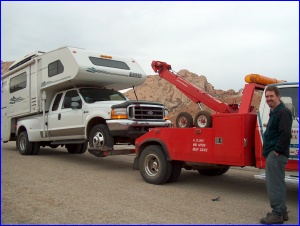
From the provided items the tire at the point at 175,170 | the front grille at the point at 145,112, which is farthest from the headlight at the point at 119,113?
the tire at the point at 175,170

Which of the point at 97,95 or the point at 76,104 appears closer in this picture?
the point at 76,104

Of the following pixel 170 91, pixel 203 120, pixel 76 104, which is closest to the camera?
pixel 203 120

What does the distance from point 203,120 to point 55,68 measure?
5666 millimetres

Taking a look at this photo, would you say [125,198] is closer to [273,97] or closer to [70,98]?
[273,97]

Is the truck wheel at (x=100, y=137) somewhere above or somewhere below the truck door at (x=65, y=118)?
below

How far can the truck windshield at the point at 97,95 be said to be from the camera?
1005 centimetres

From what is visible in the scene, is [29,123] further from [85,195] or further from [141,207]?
[141,207]

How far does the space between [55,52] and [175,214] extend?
24.4ft

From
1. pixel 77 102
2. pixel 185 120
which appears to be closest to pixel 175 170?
pixel 185 120

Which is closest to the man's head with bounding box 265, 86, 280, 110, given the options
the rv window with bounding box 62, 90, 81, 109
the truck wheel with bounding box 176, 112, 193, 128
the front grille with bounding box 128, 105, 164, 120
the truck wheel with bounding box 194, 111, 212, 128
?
the truck wheel with bounding box 194, 111, 212, 128

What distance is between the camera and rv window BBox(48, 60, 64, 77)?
10.5 metres

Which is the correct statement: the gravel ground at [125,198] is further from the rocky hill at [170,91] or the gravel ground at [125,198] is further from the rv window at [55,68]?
the rocky hill at [170,91]

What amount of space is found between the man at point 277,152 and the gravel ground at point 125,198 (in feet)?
1.06

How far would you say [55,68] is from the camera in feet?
35.4
